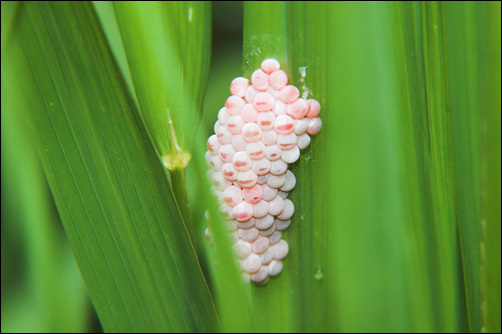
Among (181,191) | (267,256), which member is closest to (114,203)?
(181,191)

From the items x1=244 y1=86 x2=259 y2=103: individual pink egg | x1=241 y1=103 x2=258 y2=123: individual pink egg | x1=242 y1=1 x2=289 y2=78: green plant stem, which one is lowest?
x1=241 y1=103 x2=258 y2=123: individual pink egg

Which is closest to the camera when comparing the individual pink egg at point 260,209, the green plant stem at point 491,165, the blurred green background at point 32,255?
the green plant stem at point 491,165

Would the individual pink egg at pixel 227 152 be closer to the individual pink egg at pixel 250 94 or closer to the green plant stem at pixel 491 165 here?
the individual pink egg at pixel 250 94

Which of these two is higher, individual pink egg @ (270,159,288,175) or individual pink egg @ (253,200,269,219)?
individual pink egg @ (270,159,288,175)

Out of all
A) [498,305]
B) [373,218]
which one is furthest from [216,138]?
[498,305]

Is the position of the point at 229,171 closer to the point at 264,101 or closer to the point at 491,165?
the point at 264,101

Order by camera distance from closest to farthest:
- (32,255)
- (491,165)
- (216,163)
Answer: (491,165), (216,163), (32,255)

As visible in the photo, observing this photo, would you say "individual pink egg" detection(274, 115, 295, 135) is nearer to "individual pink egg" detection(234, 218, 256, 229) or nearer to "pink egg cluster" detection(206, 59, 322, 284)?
"pink egg cluster" detection(206, 59, 322, 284)

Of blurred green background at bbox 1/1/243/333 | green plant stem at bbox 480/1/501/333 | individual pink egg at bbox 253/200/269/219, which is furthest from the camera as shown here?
blurred green background at bbox 1/1/243/333

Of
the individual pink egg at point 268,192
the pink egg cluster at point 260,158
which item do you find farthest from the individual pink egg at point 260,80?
the individual pink egg at point 268,192

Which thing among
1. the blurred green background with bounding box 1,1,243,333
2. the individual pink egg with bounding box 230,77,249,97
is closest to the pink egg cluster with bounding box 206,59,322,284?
the individual pink egg with bounding box 230,77,249,97
